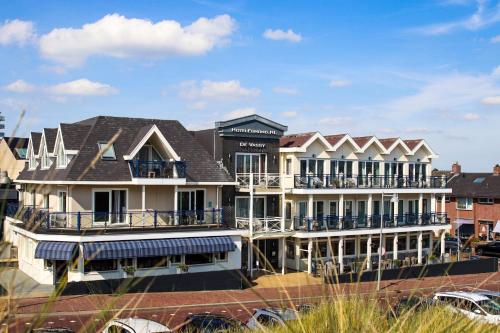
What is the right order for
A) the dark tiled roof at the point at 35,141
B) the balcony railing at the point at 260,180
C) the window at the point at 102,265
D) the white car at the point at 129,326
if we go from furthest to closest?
1. the dark tiled roof at the point at 35,141
2. the balcony railing at the point at 260,180
3. the window at the point at 102,265
4. the white car at the point at 129,326

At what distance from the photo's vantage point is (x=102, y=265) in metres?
25.9

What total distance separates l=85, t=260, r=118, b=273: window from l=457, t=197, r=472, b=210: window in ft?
131

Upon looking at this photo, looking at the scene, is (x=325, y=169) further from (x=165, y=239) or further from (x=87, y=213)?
(x=87, y=213)

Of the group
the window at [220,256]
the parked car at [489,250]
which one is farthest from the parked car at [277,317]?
the parked car at [489,250]

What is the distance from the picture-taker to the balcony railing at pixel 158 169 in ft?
90.6

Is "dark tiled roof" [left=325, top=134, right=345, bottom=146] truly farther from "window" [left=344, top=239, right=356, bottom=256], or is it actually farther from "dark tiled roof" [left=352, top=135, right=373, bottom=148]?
"window" [left=344, top=239, right=356, bottom=256]

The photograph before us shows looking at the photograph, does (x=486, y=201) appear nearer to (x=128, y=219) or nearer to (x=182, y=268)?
(x=182, y=268)

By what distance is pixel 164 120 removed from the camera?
3225cm

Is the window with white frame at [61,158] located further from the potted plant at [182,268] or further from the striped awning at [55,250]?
the potted plant at [182,268]

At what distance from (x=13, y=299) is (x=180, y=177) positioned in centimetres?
2483

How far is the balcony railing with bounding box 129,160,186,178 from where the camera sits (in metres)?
27.6

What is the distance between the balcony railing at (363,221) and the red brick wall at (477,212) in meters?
16.2

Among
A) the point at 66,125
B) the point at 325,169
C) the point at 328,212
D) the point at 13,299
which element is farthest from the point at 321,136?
the point at 13,299

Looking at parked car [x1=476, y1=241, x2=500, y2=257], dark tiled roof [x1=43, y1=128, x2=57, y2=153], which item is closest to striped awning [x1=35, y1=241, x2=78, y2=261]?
dark tiled roof [x1=43, y1=128, x2=57, y2=153]
